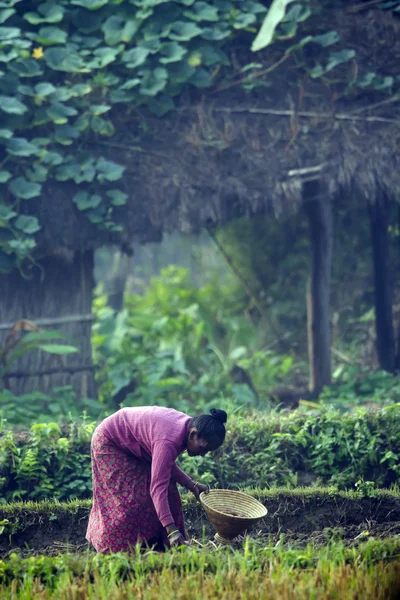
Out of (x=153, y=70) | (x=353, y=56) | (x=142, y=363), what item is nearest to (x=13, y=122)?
(x=153, y=70)

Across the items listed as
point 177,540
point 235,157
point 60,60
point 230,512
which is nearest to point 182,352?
point 235,157

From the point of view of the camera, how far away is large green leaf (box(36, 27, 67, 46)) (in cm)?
805

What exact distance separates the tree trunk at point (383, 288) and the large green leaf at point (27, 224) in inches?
169

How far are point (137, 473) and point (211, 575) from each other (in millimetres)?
823

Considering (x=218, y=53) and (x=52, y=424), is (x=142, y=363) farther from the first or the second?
(x=218, y=53)

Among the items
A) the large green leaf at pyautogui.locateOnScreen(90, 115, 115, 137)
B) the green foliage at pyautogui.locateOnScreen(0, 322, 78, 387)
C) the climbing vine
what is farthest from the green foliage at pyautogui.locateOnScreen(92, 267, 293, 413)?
the large green leaf at pyautogui.locateOnScreen(90, 115, 115, 137)

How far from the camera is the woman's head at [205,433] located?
4.43m

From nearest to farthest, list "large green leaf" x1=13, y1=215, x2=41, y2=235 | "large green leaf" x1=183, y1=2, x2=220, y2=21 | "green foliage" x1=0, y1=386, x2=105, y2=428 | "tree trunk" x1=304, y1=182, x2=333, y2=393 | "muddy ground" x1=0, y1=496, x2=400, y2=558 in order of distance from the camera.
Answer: "muddy ground" x1=0, y1=496, x2=400, y2=558, "green foliage" x1=0, y1=386, x2=105, y2=428, "large green leaf" x1=13, y1=215, x2=41, y2=235, "large green leaf" x1=183, y1=2, x2=220, y2=21, "tree trunk" x1=304, y1=182, x2=333, y2=393

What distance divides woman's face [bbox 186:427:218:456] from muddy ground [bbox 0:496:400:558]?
111 cm

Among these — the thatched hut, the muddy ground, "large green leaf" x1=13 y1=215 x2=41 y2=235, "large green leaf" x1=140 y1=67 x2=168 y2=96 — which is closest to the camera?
the muddy ground

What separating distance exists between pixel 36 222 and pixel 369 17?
444cm

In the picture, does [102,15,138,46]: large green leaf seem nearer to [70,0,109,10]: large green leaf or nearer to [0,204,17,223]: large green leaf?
[70,0,109,10]: large green leaf

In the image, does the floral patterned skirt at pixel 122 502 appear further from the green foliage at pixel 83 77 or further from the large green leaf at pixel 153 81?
the large green leaf at pixel 153 81

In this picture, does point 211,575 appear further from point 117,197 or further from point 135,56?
point 135,56
